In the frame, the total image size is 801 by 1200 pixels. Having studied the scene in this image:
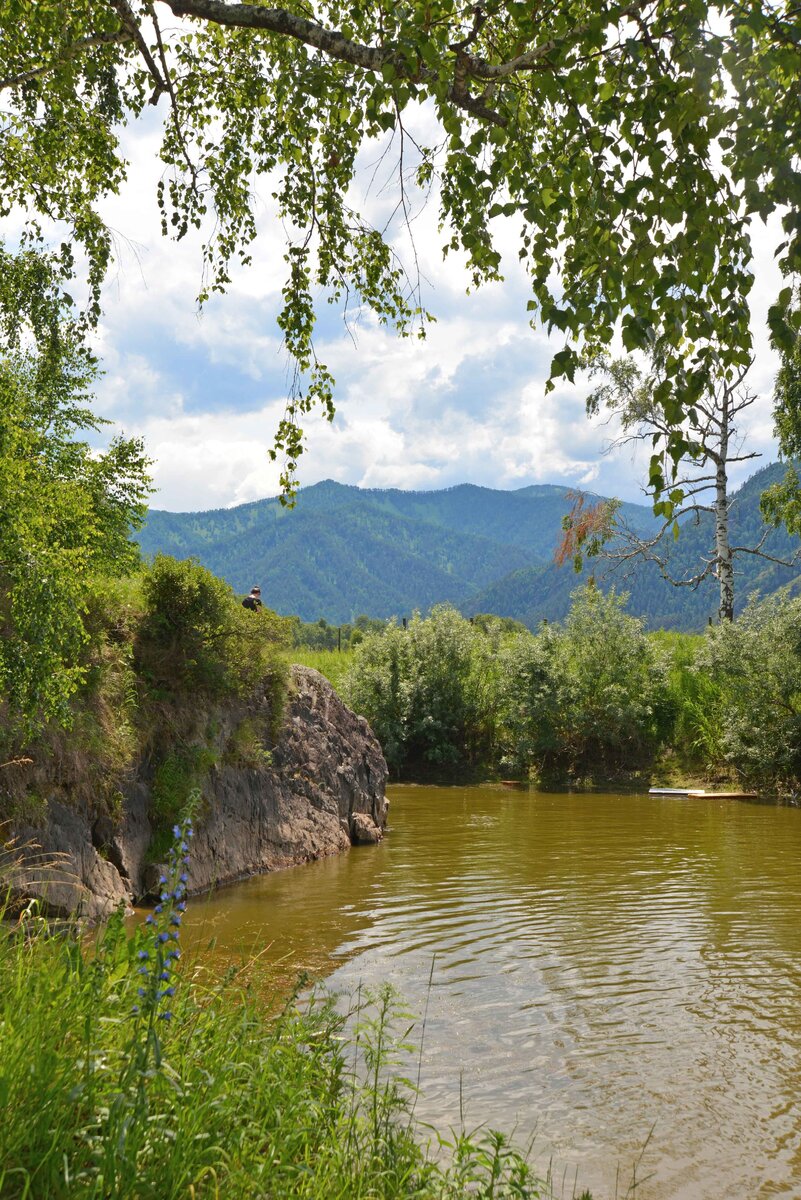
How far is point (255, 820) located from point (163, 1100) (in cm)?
1059

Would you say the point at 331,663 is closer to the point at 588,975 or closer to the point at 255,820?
the point at 255,820

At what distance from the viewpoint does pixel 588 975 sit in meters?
8.27

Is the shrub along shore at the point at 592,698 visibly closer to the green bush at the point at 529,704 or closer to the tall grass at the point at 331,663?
the green bush at the point at 529,704

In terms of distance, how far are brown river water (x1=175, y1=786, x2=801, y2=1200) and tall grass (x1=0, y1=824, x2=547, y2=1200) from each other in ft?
2.92

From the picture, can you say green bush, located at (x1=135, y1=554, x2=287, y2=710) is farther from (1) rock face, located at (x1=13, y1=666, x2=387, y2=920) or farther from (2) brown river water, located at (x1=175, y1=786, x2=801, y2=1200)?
(2) brown river water, located at (x1=175, y1=786, x2=801, y2=1200)

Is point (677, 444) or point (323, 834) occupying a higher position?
point (677, 444)

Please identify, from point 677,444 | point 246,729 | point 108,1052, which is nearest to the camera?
point 108,1052

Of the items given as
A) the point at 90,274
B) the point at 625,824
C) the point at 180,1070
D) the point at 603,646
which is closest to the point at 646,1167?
the point at 180,1070

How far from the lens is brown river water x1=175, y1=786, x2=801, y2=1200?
5.14 metres

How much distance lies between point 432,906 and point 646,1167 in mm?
6372

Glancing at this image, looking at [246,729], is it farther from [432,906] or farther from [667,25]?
[667,25]

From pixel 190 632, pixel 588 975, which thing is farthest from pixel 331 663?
pixel 588 975

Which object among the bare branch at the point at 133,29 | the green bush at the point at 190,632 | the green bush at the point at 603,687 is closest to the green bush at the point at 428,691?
the green bush at the point at 603,687

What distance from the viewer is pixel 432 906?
11070 mm
